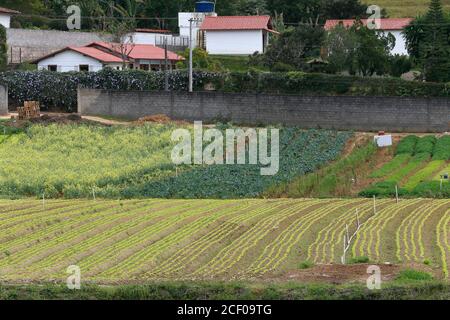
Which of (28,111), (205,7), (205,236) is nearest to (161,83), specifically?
(28,111)

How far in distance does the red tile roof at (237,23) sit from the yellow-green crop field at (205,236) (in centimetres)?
3581

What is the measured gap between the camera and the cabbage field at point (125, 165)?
37.3m

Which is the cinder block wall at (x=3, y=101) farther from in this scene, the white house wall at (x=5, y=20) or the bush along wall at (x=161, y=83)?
the white house wall at (x=5, y=20)

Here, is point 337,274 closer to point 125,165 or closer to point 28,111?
point 125,165

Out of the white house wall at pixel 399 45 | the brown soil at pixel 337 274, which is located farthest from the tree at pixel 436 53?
the brown soil at pixel 337 274

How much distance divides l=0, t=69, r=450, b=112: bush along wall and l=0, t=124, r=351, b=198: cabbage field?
8.94 metres


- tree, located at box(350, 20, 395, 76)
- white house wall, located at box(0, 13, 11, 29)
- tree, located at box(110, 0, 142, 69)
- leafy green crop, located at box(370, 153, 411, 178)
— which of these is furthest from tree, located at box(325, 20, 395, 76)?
white house wall, located at box(0, 13, 11, 29)

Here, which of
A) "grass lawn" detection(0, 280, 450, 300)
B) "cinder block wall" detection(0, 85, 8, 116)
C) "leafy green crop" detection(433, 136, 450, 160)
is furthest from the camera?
"cinder block wall" detection(0, 85, 8, 116)

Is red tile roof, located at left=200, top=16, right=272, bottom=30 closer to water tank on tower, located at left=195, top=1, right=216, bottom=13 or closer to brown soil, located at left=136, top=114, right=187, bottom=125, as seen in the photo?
water tank on tower, located at left=195, top=1, right=216, bottom=13

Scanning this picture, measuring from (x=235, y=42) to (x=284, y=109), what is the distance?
69.2 feet

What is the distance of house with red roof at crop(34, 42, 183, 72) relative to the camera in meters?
64.4

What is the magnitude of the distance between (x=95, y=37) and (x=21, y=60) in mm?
6336

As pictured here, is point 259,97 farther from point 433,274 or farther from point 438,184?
point 433,274
